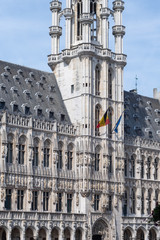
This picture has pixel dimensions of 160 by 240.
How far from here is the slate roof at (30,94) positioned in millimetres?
76688

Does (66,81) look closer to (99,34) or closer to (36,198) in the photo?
(99,34)

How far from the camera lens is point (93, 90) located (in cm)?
8156

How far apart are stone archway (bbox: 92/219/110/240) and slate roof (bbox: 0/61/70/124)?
15.0 m

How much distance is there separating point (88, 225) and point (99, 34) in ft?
92.7

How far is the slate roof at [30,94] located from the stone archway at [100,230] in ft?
49.2

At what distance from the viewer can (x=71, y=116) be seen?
3246 inches

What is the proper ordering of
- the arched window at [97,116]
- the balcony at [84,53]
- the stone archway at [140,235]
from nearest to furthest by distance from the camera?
the balcony at [84,53] < the arched window at [97,116] < the stone archway at [140,235]

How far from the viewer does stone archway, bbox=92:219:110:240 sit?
7925cm

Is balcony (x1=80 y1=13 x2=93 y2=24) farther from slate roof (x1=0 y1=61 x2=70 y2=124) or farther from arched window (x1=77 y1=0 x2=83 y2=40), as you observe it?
slate roof (x1=0 y1=61 x2=70 y2=124)

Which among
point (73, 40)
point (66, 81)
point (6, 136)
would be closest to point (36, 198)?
point (6, 136)

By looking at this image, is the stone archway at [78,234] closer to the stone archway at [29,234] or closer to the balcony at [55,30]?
the stone archway at [29,234]

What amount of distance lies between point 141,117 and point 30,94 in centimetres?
2239

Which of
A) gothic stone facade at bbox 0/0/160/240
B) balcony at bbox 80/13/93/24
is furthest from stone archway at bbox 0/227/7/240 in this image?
balcony at bbox 80/13/93/24

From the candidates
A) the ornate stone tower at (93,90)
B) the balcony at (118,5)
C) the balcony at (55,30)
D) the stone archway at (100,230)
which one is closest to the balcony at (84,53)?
the ornate stone tower at (93,90)
